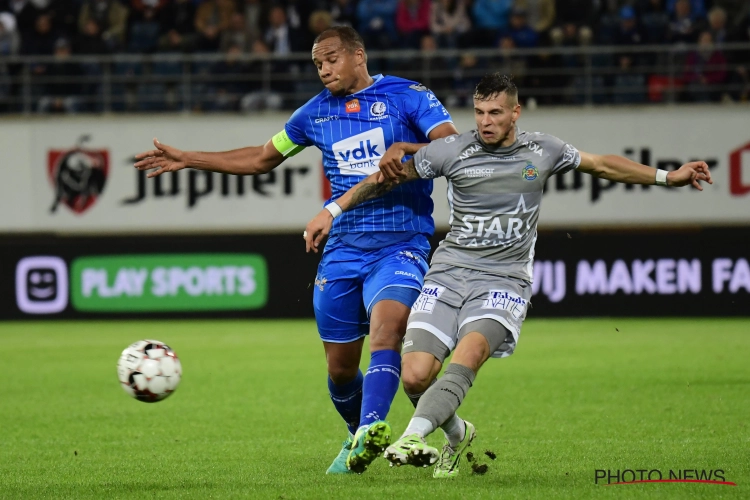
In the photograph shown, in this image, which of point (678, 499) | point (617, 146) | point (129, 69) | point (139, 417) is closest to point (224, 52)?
point (129, 69)

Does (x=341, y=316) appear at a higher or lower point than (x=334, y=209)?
lower

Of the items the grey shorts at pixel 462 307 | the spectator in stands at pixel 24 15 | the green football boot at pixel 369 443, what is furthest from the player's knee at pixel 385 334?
the spectator in stands at pixel 24 15

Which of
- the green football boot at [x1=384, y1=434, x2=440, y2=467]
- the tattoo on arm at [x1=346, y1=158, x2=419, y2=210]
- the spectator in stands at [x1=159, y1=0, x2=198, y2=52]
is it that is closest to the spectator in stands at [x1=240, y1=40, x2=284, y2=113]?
the spectator in stands at [x1=159, y1=0, x2=198, y2=52]

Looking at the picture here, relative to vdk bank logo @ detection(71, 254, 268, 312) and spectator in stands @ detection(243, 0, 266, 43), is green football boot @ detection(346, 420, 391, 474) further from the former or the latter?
spectator in stands @ detection(243, 0, 266, 43)

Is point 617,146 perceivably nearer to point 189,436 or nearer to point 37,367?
point 37,367

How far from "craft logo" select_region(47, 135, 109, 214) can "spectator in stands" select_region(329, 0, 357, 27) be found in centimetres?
412

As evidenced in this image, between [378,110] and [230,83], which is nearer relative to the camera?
[378,110]

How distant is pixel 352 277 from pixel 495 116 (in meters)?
1.22

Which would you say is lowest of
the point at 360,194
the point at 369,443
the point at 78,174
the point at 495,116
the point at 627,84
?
the point at 369,443

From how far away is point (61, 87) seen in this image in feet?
58.7

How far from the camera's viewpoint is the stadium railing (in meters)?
16.8

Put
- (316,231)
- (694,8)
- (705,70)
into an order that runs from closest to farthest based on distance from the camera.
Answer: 1. (316,231)
2. (705,70)
3. (694,8)

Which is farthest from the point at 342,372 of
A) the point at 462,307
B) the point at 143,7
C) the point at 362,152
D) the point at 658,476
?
the point at 143,7

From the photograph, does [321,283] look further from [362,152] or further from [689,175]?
[689,175]
